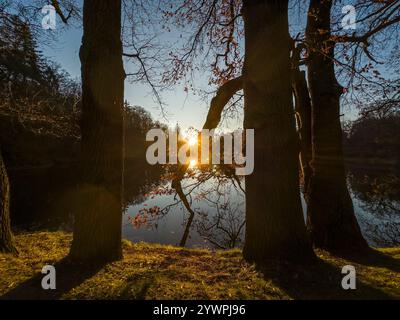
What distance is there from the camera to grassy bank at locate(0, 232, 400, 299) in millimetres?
3094

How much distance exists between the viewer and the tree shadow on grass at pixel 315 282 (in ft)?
10.1

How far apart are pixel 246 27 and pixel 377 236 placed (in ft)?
42.0

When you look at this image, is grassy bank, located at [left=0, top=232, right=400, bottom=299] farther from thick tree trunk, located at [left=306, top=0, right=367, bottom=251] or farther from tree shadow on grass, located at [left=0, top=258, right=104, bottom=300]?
thick tree trunk, located at [left=306, top=0, right=367, bottom=251]

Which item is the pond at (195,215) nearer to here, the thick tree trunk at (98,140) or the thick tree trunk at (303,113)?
the thick tree trunk at (303,113)

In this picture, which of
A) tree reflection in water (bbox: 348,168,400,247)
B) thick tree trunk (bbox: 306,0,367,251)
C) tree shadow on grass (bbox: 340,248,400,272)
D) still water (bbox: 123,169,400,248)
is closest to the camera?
tree shadow on grass (bbox: 340,248,400,272)

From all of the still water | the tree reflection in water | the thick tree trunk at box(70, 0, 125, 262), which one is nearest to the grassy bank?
the thick tree trunk at box(70, 0, 125, 262)

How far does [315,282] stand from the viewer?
3434 millimetres

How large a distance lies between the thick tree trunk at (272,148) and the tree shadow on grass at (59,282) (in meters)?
2.40

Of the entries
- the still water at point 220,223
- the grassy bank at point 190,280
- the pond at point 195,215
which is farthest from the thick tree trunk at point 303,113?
the still water at point 220,223

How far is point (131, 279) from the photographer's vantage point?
348 centimetres

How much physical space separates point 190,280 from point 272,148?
2191mm

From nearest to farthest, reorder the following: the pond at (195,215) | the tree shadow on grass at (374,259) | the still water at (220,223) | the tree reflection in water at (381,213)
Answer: the tree shadow on grass at (374,259), the tree reflection in water at (381,213), the pond at (195,215), the still water at (220,223)

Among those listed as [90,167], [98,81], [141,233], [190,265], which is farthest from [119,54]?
[141,233]

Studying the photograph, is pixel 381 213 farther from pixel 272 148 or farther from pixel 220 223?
pixel 272 148
